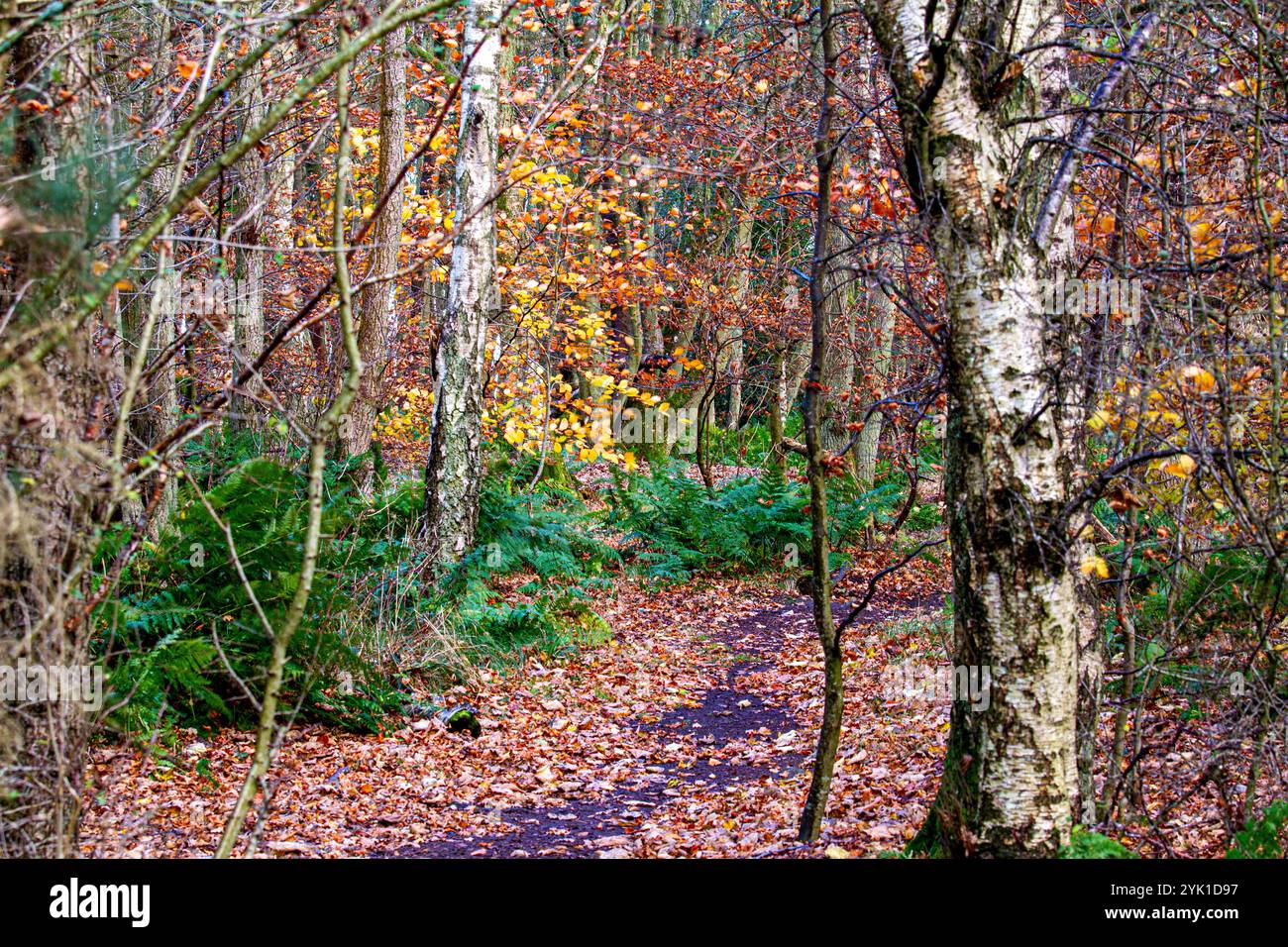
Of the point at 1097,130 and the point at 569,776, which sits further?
the point at 569,776

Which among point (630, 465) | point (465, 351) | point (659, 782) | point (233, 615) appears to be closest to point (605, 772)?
point (659, 782)

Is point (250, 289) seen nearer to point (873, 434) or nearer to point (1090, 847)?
point (873, 434)

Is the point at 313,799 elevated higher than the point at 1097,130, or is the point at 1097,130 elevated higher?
the point at 1097,130

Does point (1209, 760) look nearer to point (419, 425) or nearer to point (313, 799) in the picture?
point (313, 799)

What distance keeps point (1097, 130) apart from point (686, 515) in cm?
910

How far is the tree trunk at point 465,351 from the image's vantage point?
8.97m

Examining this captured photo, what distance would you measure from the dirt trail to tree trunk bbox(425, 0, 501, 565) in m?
2.65

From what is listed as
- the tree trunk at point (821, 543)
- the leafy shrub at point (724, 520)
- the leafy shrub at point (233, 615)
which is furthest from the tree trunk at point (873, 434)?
the tree trunk at point (821, 543)

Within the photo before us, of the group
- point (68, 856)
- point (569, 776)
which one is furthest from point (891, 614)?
point (68, 856)

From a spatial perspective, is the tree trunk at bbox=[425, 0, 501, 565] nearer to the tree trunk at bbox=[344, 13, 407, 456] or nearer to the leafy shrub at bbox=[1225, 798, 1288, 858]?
the tree trunk at bbox=[344, 13, 407, 456]

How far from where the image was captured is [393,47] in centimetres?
889

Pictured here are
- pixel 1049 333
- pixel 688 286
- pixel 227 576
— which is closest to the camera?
pixel 1049 333

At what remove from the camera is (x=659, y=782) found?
6480 millimetres

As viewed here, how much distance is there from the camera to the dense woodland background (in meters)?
3.29
